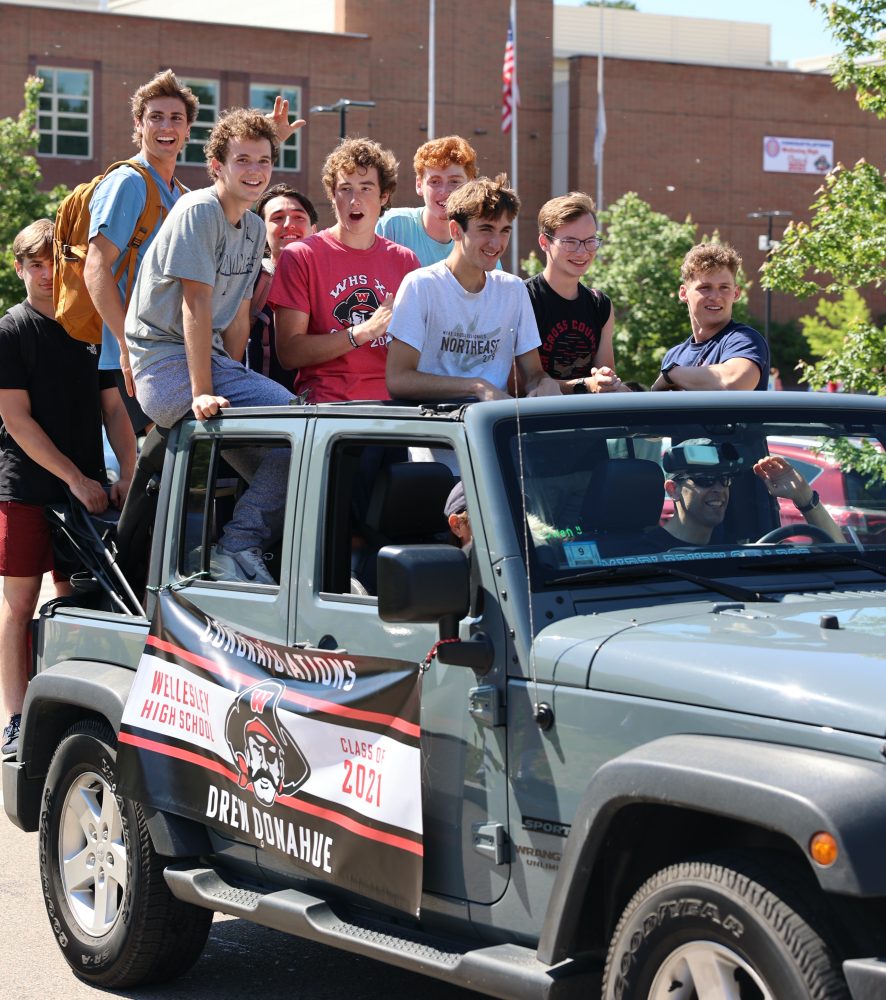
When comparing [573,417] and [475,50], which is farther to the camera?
[475,50]

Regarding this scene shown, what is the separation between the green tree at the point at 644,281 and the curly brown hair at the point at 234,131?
4396 centimetres

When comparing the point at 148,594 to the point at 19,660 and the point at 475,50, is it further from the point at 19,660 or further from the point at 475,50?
the point at 475,50

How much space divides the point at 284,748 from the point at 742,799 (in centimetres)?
166

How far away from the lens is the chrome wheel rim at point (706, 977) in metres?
3.29

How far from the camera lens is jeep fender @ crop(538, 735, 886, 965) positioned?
9.99 feet

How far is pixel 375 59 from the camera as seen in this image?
6288cm

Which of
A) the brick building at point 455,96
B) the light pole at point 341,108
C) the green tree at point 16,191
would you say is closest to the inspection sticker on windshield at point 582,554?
the light pole at point 341,108

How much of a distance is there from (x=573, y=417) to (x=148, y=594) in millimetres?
1738

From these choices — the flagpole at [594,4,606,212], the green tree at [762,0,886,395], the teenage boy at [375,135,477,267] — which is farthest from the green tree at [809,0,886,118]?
the flagpole at [594,4,606,212]

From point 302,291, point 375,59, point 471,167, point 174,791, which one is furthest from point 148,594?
point 375,59

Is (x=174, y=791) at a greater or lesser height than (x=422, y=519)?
lesser

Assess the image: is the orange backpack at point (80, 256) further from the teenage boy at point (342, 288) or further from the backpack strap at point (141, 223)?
the teenage boy at point (342, 288)

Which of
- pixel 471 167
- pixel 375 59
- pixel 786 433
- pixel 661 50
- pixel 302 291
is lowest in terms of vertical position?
pixel 786 433

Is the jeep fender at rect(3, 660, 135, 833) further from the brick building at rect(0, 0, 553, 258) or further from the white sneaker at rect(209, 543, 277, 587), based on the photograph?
the brick building at rect(0, 0, 553, 258)
